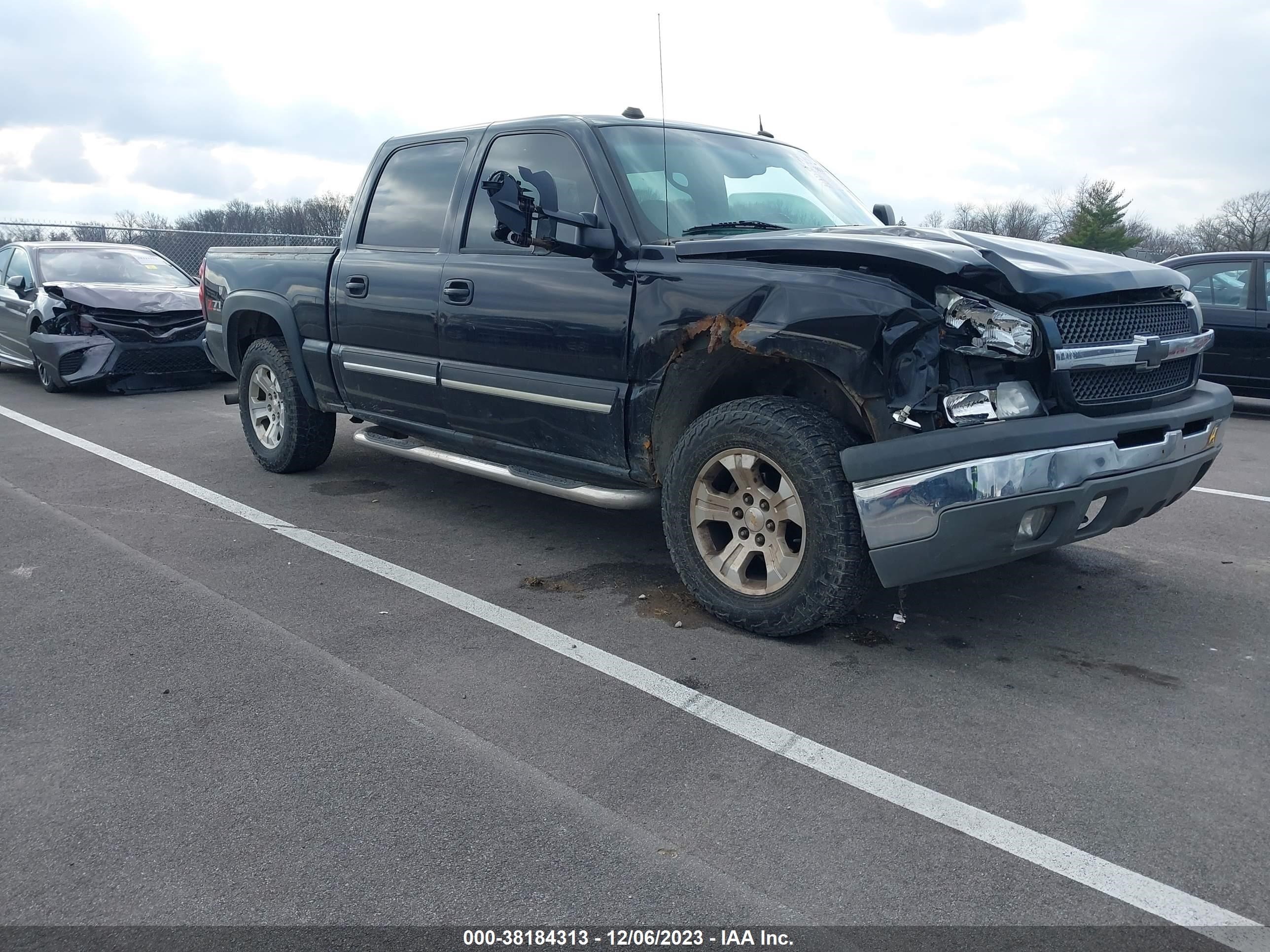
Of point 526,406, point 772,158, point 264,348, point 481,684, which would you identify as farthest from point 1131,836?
point 264,348

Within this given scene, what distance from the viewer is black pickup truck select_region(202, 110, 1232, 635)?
11.5ft

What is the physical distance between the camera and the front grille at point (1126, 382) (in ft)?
12.0

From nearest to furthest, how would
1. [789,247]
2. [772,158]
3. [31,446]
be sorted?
1. [789,247]
2. [772,158]
3. [31,446]

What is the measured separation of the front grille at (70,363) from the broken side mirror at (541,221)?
7.96m

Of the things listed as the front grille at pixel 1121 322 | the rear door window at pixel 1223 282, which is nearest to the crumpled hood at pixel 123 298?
the front grille at pixel 1121 322

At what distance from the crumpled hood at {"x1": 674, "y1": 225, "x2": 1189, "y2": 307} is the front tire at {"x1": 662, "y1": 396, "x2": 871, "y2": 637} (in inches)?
23.5

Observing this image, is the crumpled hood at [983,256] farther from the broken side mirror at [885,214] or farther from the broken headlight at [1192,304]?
the broken side mirror at [885,214]

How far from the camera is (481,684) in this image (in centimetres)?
363

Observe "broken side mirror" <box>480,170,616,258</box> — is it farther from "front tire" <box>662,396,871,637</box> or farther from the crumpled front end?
the crumpled front end

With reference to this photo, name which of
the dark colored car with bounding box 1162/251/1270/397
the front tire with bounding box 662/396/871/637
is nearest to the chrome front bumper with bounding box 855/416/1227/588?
the front tire with bounding box 662/396/871/637

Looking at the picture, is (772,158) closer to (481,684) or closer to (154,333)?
(481,684)

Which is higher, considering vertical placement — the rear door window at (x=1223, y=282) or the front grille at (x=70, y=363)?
the rear door window at (x=1223, y=282)

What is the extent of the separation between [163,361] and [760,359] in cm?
885

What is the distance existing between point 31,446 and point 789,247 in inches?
262
